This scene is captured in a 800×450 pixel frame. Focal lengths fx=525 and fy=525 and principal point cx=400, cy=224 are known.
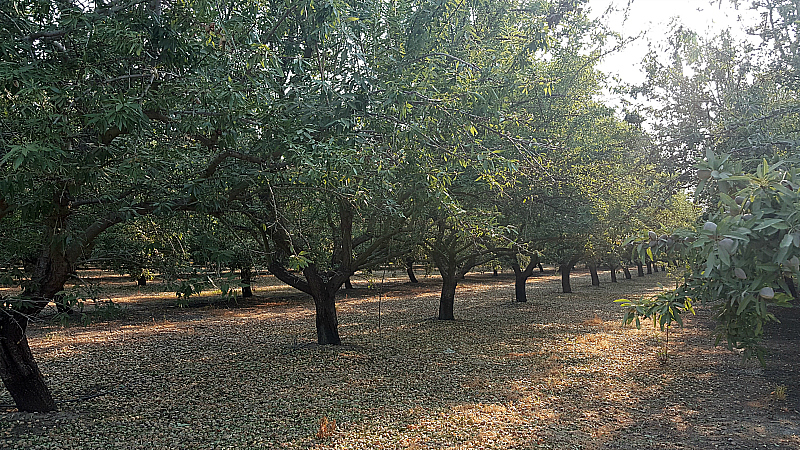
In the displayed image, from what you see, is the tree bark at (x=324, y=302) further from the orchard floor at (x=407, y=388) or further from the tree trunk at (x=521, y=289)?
the tree trunk at (x=521, y=289)

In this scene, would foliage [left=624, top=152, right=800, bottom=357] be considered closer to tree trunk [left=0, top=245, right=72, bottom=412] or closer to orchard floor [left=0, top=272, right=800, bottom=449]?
orchard floor [left=0, top=272, right=800, bottom=449]

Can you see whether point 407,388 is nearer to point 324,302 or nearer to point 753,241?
point 324,302

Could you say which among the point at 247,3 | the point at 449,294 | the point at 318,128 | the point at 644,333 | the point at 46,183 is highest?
the point at 247,3

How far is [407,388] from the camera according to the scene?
8914mm

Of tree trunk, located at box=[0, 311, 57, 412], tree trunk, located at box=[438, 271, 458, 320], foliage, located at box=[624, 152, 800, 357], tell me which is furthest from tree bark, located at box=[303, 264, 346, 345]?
foliage, located at box=[624, 152, 800, 357]

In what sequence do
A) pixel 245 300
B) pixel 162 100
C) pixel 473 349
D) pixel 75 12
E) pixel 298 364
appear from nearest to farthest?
pixel 75 12
pixel 162 100
pixel 298 364
pixel 473 349
pixel 245 300

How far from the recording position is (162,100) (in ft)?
16.4

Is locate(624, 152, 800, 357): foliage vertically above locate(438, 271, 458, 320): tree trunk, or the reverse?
locate(624, 152, 800, 357): foliage

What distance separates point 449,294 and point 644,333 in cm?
585

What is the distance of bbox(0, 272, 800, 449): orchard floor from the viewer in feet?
21.3

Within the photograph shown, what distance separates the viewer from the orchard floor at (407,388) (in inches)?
256

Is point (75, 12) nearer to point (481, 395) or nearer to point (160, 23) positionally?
point (160, 23)

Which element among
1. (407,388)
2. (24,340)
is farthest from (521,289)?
(24,340)

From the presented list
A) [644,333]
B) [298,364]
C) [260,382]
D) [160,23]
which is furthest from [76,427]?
[644,333]
